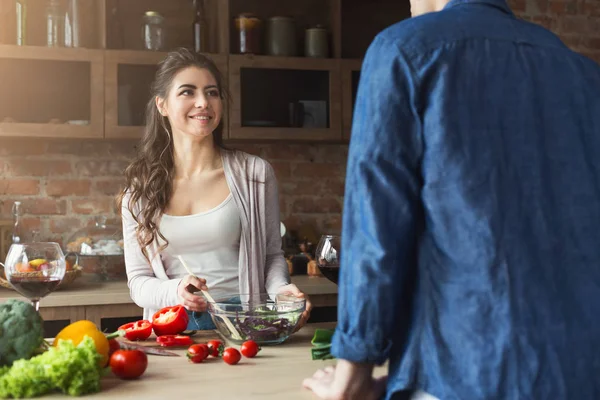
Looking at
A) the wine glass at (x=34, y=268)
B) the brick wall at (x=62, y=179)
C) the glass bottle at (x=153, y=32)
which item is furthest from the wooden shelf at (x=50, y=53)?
the wine glass at (x=34, y=268)

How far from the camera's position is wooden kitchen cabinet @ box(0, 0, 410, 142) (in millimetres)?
3299

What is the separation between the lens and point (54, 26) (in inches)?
132

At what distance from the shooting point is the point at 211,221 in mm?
2314

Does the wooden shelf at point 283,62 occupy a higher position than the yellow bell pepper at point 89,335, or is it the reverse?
the wooden shelf at point 283,62

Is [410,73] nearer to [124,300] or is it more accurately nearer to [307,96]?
[124,300]

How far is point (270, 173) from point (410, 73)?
5.16ft

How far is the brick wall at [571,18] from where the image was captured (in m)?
4.09

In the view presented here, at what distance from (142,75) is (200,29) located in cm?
38

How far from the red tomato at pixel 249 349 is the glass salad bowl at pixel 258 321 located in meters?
0.11

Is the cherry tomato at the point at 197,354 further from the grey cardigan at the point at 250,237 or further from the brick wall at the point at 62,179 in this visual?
the brick wall at the point at 62,179

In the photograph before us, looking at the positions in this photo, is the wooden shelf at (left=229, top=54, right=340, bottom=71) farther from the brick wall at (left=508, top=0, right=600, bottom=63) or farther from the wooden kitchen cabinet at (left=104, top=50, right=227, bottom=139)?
the brick wall at (left=508, top=0, right=600, bottom=63)

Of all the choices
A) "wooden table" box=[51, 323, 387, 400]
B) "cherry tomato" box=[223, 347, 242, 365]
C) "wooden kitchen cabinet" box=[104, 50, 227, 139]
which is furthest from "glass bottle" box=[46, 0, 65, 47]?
"cherry tomato" box=[223, 347, 242, 365]

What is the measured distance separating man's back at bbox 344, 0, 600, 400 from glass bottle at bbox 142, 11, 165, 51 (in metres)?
2.70

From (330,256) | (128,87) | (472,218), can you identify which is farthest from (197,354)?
(128,87)
